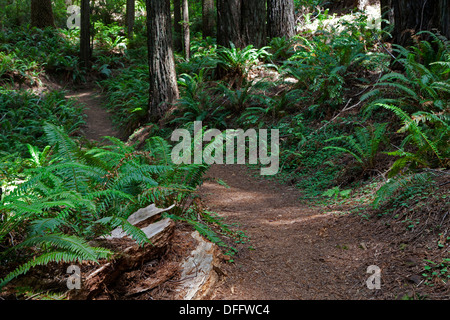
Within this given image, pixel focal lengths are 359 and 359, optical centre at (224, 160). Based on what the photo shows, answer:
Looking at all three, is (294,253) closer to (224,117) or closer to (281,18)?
(224,117)

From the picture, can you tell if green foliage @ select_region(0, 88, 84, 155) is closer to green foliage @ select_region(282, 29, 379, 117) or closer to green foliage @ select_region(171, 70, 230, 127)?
green foliage @ select_region(171, 70, 230, 127)

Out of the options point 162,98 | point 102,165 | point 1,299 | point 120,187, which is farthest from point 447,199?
point 162,98

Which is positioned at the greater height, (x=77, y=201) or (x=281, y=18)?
(x=281, y=18)

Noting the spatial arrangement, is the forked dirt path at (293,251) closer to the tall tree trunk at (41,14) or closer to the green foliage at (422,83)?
the green foliage at (422,83)

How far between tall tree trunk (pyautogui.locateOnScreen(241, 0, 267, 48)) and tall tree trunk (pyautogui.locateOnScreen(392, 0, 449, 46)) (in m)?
4.03

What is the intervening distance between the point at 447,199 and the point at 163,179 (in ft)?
8.96

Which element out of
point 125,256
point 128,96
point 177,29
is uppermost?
point 177,29

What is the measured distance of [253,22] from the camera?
9.96 m

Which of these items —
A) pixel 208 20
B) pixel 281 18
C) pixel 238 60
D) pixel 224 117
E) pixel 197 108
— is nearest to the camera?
pixel 224 117

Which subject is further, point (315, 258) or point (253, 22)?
point (253, 22)

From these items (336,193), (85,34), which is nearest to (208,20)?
(85,34)

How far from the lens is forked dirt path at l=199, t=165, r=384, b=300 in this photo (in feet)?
9.59

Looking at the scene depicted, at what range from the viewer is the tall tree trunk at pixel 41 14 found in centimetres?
1589

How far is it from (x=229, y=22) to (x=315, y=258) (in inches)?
313
